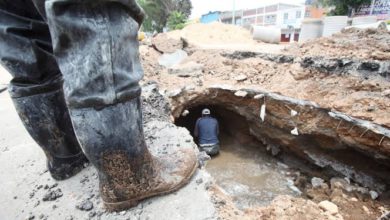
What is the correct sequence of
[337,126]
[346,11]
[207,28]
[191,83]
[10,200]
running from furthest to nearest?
[346,11] < [207,28] < [191,83] < [337,126] < [10,200]

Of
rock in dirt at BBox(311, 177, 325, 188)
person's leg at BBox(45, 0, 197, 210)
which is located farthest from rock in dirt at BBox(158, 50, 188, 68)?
person's leg at BBox(45, 0, 197, 210)

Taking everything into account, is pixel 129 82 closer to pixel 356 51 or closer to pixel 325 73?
pixel 325 73

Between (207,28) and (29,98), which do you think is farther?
(207,28)

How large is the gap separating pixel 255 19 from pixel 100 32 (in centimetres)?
3283

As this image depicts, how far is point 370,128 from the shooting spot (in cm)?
277

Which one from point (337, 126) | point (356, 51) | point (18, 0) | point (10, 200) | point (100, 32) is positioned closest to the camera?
point (100, 32)

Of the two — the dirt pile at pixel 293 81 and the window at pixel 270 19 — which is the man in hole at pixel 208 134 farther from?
the window at pixel 270 19

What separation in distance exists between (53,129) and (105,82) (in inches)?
23.0

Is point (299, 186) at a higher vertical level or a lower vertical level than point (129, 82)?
lower

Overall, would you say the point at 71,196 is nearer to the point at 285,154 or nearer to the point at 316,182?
the point at 316,182

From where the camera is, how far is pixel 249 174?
454cm

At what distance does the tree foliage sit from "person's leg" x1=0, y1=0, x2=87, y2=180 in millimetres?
25165

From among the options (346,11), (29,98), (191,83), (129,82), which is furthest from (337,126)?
(346,11)

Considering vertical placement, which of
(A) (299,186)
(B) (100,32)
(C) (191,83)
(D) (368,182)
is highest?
(B) (100,32)
